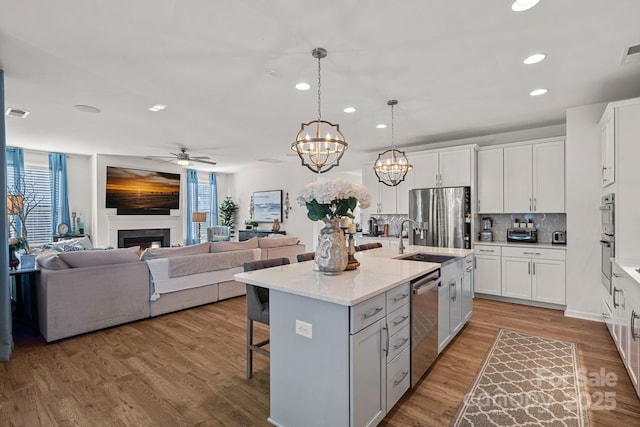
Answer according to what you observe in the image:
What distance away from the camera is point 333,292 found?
1.79m

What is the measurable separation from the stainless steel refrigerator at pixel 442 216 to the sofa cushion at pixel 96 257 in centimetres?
433

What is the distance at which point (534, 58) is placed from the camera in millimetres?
2812

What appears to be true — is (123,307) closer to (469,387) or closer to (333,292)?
(333,292)

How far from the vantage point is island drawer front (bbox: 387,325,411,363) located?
205 cm

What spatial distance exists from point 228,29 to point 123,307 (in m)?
3.36

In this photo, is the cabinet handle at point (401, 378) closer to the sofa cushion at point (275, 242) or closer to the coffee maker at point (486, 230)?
the sofa cushion at point (275, 242)

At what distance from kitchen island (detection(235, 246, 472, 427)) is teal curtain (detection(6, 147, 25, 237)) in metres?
7.08

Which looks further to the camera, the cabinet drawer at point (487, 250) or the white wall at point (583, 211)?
the cabinet drawer at point (487, 250)

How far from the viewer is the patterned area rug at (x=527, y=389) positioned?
82.5 inches

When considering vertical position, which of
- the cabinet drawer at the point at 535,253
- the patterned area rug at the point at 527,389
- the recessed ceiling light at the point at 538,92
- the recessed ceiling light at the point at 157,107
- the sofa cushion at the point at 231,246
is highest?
the recessed ceiling light at the point at 157,107

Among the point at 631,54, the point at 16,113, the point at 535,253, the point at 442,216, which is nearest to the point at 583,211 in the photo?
the point at 535,253

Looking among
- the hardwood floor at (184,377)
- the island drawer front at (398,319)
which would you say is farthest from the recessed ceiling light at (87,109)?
the island drawer front at (398,319)

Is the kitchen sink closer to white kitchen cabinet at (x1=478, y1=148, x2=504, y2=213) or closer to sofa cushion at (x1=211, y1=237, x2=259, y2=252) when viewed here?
white kitchen cabinet at (x1=478, y1=148, x2=504, y2=213)

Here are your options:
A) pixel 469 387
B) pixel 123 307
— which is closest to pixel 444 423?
pixel 469 387
